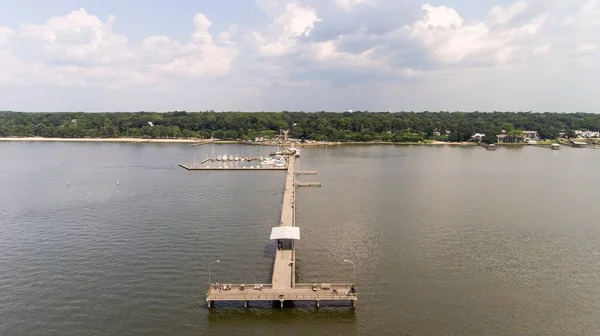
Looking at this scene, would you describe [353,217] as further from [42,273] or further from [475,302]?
[42,273]

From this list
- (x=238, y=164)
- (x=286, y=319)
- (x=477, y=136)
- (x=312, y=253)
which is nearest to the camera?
(x=286, y=319)

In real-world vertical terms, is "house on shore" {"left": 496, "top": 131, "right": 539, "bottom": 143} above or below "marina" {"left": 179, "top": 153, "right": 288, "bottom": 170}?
above

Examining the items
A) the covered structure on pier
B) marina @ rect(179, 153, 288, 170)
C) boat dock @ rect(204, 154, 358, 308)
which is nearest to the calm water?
boat dock @ rect(204, 154, 358, 308)

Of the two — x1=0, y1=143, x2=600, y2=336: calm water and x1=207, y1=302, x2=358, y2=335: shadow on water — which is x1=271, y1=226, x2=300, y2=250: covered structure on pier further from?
x1=207, y1=302, x2=358, y2=335: shadow on water

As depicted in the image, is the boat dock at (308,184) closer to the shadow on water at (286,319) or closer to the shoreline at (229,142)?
the shadow on water at (286,319)

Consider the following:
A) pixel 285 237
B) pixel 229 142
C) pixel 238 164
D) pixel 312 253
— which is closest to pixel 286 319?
pixel 285 237

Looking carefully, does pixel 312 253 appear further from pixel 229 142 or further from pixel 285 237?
pixel 229 142

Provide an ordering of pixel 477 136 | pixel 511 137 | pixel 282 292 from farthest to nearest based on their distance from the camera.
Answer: pixel 511 137
pixel 477 136
pixel 282 292

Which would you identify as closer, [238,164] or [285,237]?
[285,237]
